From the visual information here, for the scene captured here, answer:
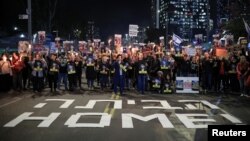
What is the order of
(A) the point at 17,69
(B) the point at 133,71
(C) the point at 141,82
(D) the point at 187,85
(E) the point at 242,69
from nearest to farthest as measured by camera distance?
(E) the point at 242,69 < (C) the point at 141,82 < (D) the point at 187,85 < (A) the point at 17,69 < (B) the point at 133,71

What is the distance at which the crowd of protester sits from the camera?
21516mm

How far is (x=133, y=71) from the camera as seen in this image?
936 inches

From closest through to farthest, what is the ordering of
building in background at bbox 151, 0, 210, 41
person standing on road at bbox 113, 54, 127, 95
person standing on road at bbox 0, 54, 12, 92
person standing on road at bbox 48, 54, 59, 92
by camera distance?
1. person standing on road at bbox 113, 54, 127, 95
2. person standing on road at bbox 0, 54, 12, 92
3. person standing on road at bbox 48, 54, 59, 92
4. building in background at bbox 151, 0, 210, 41

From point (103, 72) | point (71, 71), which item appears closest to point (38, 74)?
point (71, 71)

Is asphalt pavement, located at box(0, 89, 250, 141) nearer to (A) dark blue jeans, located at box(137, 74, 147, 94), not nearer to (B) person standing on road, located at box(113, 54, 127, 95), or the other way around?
(A) dark blue jeans, located at box(137, 74, 147, 94)

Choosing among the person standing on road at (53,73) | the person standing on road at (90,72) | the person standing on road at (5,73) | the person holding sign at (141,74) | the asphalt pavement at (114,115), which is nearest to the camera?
the asphalt pavement at (114,115)

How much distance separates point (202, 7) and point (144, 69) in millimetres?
130420

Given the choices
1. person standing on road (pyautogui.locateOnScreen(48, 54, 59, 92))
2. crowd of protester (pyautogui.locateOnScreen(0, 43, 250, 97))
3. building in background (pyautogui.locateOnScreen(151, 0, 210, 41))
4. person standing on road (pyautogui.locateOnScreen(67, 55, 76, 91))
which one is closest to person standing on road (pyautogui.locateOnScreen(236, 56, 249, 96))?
crowd of protester (pyautogui.locateOnScreen(0, 43, 250, 97))

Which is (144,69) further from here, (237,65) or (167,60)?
(237,65)

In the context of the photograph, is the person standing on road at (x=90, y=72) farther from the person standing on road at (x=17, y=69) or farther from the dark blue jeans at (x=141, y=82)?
the person standing on road at (x=17, y=69)

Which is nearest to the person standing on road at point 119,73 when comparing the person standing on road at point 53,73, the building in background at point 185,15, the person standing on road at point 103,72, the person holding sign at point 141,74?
the person holding sign at point 141,74

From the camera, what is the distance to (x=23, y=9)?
5356cm

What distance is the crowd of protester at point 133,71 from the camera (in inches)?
847

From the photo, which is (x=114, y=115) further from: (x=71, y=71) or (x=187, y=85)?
(x=71, y=71)
